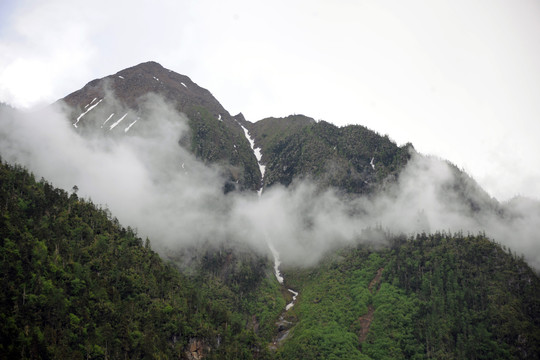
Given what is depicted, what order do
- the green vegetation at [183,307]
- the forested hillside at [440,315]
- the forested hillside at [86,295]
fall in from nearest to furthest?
the forested hillside at [86,295] → the green vegetation at [183,307] → the forested hillside at [440,315]

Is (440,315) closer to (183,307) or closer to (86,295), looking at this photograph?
(183,307)

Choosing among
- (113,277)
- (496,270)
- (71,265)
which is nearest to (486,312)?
(496,270)

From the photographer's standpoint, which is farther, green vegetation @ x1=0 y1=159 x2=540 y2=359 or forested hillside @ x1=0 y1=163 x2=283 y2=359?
green vegetation @ x1=0 y1=159 x2=540 y2=359

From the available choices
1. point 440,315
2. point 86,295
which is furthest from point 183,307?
point 440,315

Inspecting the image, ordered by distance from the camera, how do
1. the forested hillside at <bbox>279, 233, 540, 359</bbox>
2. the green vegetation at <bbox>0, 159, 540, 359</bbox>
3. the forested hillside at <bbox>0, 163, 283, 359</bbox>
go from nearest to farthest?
the forested hillside at <bbox>0, 163, 283, 359</bbox>, the green vegetation at <bbox>0, 159, 540, 359</bbox>, the forested hillside at <bbox>279, 233, 540, 359</bbox>

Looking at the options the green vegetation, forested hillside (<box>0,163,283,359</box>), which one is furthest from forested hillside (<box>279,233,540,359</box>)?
forested hillside (<box>0,163,283,359</box>)

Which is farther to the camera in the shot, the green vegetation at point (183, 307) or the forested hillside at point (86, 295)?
the green vegetation at point (183, 307)

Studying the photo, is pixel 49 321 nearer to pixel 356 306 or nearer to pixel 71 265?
pixel 71 265

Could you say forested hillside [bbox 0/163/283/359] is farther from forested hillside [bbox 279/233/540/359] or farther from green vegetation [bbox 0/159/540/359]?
forested hillside [bbox 279/233/540/359]

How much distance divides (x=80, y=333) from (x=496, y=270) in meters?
163

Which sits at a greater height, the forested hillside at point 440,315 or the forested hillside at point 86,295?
the forested hillside at point 440,315

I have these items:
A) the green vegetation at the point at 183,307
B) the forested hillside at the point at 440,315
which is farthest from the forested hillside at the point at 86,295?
the forested hillside at the point at 440,315

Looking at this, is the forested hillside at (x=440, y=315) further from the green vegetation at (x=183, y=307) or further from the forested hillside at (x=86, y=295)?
the forested hillside at (x=86, y=295)

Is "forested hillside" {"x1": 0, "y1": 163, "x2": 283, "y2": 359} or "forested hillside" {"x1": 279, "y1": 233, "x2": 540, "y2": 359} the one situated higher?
"forested hillside" {"x1": 279, "y1": 233, "x2": 540, "y2": 359}
